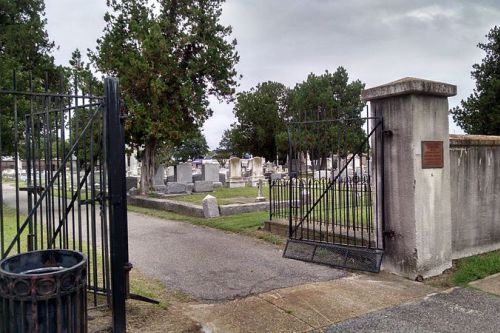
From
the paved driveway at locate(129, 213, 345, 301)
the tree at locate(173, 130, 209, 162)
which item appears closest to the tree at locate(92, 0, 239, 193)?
the paved driveway at locate(129, 213, 345, 301)

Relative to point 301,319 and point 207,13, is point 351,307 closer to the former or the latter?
point 301,319

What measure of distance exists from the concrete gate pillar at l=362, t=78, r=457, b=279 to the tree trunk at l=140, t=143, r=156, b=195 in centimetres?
1492

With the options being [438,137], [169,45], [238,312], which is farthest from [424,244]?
[169,45]

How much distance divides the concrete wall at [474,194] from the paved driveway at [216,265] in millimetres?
2225

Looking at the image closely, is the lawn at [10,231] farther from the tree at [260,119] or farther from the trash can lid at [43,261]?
the tree at [260,119]

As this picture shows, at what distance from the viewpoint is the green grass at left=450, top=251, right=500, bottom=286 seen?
230 inches

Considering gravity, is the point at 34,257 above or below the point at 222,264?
above

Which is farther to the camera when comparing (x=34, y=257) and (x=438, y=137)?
(x=438, y=137)

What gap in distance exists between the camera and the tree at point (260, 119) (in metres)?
55.8

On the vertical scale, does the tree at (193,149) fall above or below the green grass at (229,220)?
above

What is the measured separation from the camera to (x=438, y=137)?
619 centimetres

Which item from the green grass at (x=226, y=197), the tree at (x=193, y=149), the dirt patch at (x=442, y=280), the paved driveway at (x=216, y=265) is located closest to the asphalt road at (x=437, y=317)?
the dirt patch at (x=442, y=280)

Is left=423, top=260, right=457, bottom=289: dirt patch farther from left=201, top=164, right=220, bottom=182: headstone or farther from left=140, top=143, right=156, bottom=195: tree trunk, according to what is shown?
left=201, top=164, right=220, bottom=182: headstone

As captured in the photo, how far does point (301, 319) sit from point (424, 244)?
2.49m
